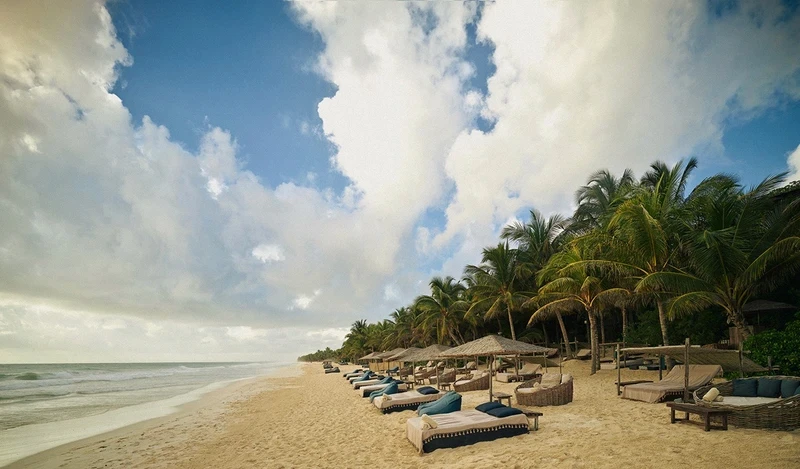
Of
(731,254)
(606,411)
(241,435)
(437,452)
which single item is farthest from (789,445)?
(241,435)

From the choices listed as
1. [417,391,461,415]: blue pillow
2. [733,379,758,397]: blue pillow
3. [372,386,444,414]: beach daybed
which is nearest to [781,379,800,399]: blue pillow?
[733,379,758,397]: blue pillow

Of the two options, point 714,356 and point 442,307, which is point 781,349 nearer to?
point 714,356

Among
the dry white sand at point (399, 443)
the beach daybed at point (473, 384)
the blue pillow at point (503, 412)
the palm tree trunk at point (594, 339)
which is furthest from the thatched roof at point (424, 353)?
the blue pillow at point (503, 412)

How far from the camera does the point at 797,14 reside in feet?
27.8

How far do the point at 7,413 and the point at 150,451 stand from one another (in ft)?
44.1

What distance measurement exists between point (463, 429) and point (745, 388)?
5198 millimetres

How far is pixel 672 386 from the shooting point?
9.06 meters

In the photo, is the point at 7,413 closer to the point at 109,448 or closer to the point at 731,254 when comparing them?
the point at 109,448

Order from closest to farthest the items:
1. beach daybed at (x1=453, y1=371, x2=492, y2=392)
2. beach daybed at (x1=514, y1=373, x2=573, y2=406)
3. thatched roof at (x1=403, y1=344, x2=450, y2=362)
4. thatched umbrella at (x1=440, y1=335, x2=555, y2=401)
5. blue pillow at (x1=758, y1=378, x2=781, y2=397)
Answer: blue pillow at (x1=758, y1=378, x2=781, y2=397)
thatched umbrella at (x1=440, y1=335, x2=555, y2=401)
beach daybed at (x1=514, y1=373, x2=573, y2=406)
beach daybed at (x1=453, y1=371, x2=492, y2=392)
thatched roof at (x1=403, y1=344, x2=450, y2=362)

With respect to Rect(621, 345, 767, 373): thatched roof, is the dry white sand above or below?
below

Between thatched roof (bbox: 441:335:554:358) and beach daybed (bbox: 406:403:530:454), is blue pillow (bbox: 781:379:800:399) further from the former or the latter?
thatched roof (bbox: 441:335:554:358)

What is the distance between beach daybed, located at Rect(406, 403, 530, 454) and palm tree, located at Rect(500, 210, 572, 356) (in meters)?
17.4

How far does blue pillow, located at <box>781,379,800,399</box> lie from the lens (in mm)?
6543

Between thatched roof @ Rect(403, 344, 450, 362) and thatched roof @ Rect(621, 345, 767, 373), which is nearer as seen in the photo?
thatched roof @ Rect(621, 345, 767, 373)
